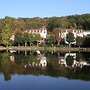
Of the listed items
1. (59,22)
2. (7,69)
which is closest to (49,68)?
(7,69)

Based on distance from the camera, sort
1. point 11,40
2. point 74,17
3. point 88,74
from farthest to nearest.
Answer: point 74,17
point 11,40
point 88,74

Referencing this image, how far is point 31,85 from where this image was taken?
1734 centimetres

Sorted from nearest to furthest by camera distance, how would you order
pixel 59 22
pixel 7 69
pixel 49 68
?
pixel 7 69, pixel 49 68, pixel 59 22

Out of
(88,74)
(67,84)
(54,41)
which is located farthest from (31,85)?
(54,41)

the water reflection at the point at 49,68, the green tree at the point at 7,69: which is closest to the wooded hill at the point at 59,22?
the water reflection at the point at 49,68

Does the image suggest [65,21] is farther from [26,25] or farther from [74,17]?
[26,25]

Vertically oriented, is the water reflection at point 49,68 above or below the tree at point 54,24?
below

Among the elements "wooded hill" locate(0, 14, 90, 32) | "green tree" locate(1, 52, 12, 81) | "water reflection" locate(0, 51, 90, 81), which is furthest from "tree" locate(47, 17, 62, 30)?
"green tree" locate(1, 52, 12, 81)

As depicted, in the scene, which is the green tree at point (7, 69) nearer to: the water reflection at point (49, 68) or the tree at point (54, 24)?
the water reflection at point (49, 68)

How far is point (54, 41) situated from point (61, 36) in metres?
5.76

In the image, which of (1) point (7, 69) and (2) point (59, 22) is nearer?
(1) point (7, 69)

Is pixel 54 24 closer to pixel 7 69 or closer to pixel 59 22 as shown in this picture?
pixel 59 22

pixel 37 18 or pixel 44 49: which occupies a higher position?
pixel 37 18

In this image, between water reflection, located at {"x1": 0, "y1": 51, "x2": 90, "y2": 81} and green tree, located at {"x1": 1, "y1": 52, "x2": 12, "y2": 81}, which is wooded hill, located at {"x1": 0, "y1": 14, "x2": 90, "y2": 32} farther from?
green tree, located at {"x1": 1, "y1": 52, "x2": 12, "y2": 81}
